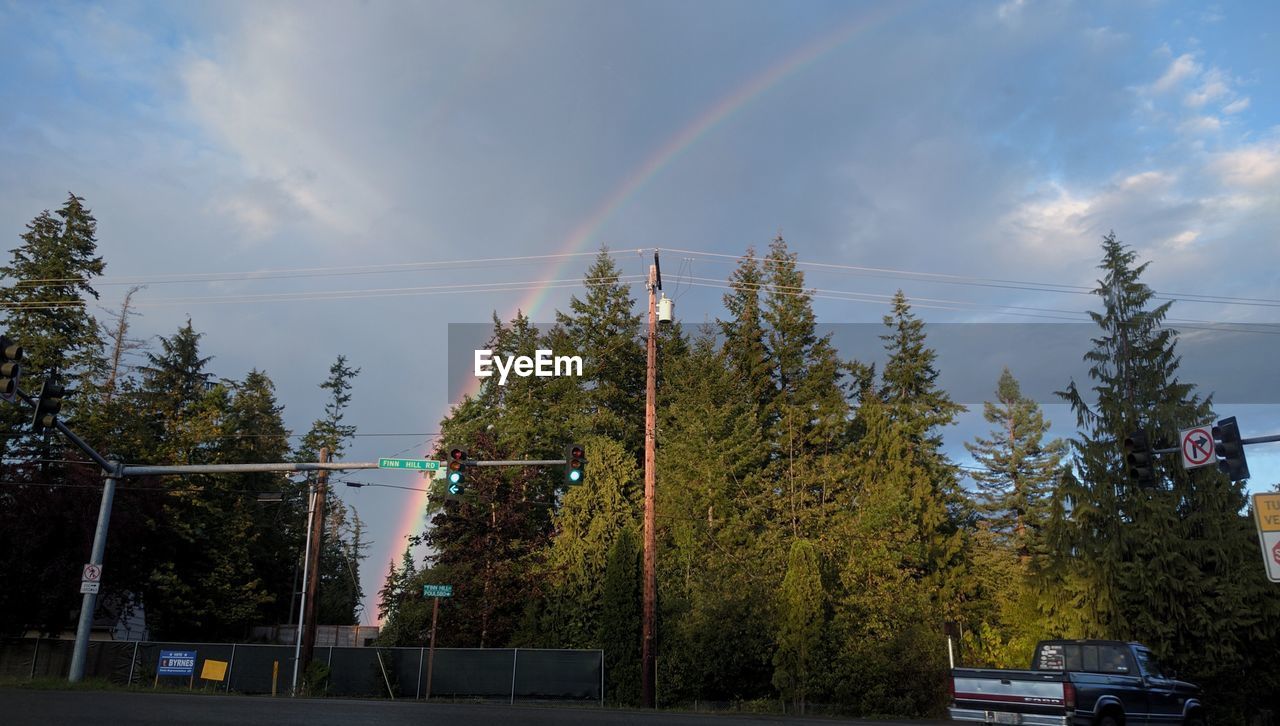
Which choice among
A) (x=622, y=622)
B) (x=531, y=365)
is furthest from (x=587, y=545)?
(x=531, y=365)

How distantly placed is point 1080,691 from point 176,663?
29127mm

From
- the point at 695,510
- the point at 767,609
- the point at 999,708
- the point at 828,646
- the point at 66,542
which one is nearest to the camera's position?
the point at 999,708

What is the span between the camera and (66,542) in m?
34.8

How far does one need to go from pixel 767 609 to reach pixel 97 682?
2103 cm

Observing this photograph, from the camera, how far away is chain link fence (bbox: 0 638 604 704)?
1164 inches

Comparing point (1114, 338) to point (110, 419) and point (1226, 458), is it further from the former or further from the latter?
point (110, 419)

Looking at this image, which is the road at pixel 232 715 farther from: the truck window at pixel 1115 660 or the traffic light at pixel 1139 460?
the traffic light at pixel 1139 460

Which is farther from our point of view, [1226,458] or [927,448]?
[927,448]

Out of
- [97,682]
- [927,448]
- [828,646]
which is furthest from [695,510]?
[97,682]

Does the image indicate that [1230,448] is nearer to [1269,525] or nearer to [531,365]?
[1269,525]

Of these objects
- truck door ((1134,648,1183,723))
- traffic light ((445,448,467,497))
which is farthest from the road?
truck door ((1134,648,1183,723))

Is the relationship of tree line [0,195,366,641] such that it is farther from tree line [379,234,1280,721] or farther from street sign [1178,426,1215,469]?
street sign [1178,426,1215,469]

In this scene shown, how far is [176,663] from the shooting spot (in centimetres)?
2970

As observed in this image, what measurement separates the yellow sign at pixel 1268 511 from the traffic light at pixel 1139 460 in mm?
5498
